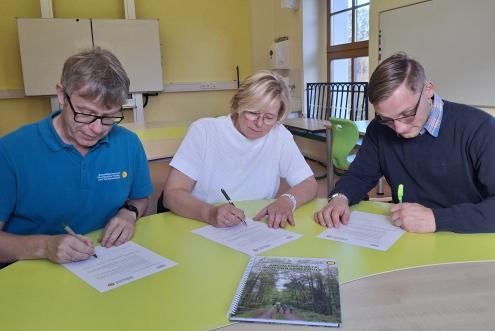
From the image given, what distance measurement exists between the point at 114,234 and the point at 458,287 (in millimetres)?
951

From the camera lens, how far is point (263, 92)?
1629mm

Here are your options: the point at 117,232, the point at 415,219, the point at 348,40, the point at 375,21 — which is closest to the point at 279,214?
the point at 415,219

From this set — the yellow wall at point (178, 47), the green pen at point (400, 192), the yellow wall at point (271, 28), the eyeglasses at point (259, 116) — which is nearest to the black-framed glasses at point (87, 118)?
the eyeglasses at point (259, 116)

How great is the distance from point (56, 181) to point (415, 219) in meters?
1.17

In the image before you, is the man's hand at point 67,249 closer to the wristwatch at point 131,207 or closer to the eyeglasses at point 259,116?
the wristwatch at point 131,207

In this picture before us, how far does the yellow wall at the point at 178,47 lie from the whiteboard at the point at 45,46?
42 centimetres

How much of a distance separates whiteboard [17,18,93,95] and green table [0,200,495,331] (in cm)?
494

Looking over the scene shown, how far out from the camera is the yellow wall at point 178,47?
5.66 meters

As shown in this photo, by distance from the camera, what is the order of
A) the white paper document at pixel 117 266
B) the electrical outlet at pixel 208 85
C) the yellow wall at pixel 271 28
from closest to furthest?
the white paper document at pixel 117 266, the yellow wall at pixel 271 28, the electrical outlet at pixel 208 85

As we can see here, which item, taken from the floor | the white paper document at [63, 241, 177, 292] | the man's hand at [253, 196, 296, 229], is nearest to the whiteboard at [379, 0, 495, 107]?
the floor

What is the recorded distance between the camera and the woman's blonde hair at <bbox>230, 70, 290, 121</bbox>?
163 centimetres

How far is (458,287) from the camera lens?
0.92 m

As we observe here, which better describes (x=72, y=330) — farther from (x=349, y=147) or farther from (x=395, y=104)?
(x=349, y=147)

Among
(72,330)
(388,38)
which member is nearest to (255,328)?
(72,330)
